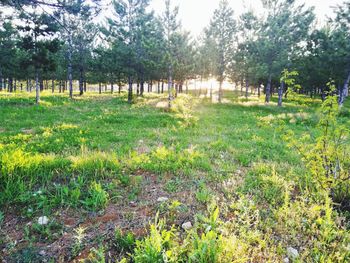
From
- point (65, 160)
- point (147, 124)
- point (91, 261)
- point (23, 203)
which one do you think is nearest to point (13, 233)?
point (23, 203)

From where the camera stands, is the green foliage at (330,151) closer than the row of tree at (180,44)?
Yes

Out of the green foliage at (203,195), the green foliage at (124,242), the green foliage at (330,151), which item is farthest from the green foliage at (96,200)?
the green foliage at (330,151)

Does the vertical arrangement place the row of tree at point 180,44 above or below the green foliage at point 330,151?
above

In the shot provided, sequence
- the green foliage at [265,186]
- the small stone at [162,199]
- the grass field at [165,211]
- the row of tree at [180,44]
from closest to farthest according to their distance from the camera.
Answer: the grass field at [165,211] → the small stone at [162,199] → the green foliage at [265,186] → the row of tree at [180,44]

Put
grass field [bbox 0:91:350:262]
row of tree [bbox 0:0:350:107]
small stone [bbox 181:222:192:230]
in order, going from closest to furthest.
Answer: grass field [bbox 0:91:350:262] < small stone [bbox 181:222:192:230] < row of tree [bbox 0:0:350:107]

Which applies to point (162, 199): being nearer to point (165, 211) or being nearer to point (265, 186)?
point (165, 211)

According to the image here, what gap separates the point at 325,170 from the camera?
4.30 metres

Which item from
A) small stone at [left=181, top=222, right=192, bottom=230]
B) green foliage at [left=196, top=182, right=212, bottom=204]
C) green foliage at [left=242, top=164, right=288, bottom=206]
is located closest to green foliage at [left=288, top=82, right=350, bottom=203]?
green foliage at [left=242, top=164, right=288, bottom=206]

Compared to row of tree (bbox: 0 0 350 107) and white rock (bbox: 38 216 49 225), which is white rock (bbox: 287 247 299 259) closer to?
white rock (bbox: 38 216 49 225)

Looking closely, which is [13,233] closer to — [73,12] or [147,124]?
[73,12]

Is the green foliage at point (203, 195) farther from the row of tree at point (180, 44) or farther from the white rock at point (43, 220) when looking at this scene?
the row of tree at point (180, 44)

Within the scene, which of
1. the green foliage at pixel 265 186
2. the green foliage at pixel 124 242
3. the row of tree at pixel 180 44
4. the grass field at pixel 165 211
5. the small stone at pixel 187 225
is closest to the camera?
the grass field at pixel 165 211

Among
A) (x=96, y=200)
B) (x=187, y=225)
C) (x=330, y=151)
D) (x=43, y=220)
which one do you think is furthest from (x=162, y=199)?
(x=330, y=151)

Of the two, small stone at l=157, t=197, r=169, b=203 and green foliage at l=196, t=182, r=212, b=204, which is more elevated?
green foliage at l=196, t=182, r=212, b=204
